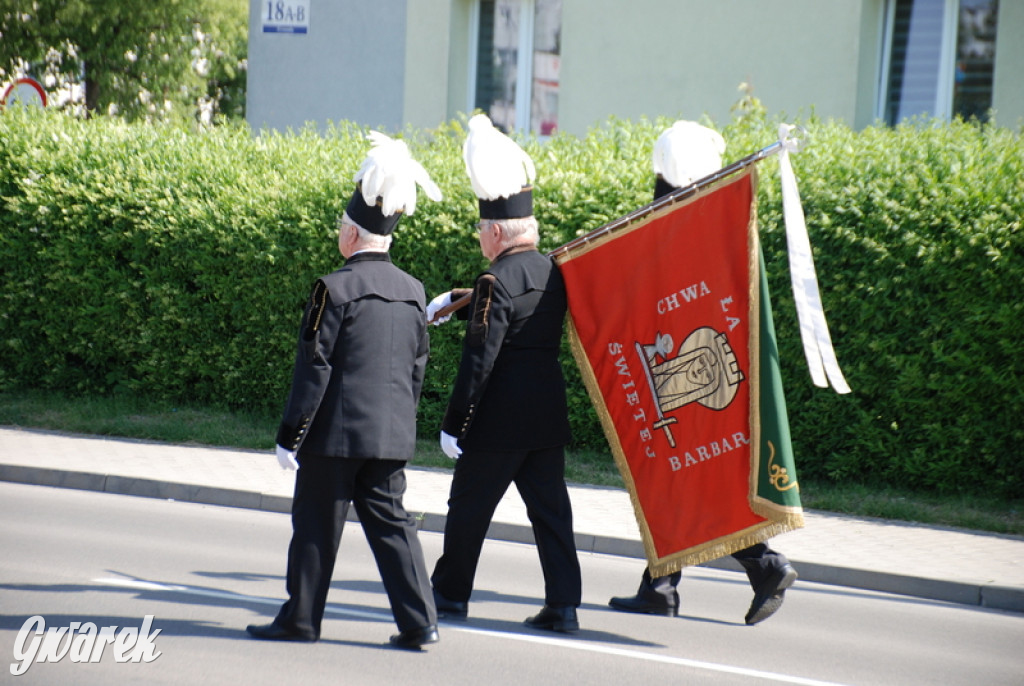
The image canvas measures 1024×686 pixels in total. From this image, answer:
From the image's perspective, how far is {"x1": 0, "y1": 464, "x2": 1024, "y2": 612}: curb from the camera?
21.6 ft

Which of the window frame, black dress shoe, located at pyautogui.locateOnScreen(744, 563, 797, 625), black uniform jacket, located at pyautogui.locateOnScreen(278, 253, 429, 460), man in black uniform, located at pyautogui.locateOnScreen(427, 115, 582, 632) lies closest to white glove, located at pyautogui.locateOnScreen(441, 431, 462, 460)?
man in black uniform, located at pyautogui.locateOnScreen(427, 115, 582, 632)

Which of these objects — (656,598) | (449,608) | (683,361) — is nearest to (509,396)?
(683,361)

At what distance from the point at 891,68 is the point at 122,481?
963 centimetres

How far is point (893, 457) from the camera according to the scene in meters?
9.00

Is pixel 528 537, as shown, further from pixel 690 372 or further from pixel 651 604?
pixel 690 372

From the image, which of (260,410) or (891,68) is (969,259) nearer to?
(891,68)

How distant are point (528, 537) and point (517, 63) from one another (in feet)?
30.2

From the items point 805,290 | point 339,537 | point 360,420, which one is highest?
point 805,290

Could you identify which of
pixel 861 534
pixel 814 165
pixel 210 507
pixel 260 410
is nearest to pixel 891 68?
pixel 814 165

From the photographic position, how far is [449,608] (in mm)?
5398

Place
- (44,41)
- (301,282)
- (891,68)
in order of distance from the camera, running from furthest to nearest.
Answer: (44,41), (891,68), (301,282)

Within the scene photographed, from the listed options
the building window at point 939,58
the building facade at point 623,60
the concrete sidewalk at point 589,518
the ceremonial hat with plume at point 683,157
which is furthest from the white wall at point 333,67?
the ceremonial hat with plume at point 683,157

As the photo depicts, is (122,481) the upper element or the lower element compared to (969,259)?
lower

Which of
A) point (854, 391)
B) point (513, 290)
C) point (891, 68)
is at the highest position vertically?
point (891, 68)
